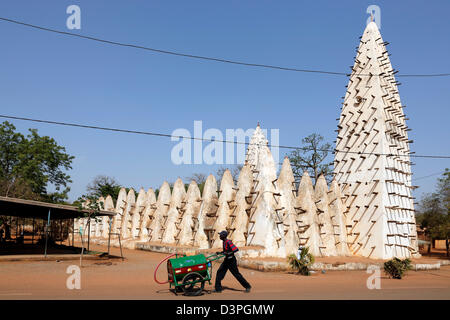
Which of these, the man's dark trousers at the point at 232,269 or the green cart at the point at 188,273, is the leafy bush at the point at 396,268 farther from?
the green cart at the point at 188,273

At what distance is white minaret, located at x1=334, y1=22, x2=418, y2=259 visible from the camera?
2208 cm

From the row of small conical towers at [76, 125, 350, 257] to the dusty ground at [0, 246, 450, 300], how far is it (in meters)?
3.83

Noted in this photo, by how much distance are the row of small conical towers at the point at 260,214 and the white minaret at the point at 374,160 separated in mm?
1289

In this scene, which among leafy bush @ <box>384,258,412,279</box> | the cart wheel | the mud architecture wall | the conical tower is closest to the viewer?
the cart wheel

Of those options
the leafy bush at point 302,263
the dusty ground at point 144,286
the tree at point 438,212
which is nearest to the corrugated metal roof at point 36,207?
the dusty ground at point 144,286

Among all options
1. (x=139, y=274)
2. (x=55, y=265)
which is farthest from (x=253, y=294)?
(x=55, y=265)

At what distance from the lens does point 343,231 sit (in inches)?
907

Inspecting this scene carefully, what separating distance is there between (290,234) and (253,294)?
33.2 feet

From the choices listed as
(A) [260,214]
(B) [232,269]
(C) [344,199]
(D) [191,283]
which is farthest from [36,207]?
(C) [344,199]

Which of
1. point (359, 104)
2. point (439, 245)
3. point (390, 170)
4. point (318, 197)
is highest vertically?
point (359, 104)

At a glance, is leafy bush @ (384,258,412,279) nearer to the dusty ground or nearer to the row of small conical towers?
the dusty ground

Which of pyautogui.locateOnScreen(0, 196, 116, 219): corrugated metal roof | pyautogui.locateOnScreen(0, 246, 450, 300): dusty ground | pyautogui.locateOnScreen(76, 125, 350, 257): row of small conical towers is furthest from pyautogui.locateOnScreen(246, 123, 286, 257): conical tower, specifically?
pyautogui.locateOnScreen(0, 196, 116, 219): corrugated metal roof

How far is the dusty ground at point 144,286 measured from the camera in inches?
387
